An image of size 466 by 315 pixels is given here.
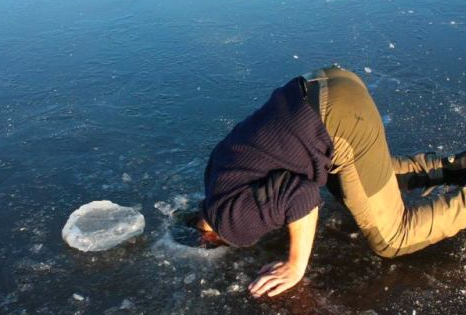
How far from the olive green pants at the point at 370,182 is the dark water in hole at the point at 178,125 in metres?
0.13

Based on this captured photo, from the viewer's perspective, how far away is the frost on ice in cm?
263

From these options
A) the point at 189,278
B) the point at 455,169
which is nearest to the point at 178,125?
the point at 189,278

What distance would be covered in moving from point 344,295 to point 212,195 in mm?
742

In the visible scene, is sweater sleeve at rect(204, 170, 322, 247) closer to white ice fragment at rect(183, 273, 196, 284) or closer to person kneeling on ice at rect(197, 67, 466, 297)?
person kneeling on ice at rect(197, 67, 466, 297)

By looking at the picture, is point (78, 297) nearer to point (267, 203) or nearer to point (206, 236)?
point (206, 236)

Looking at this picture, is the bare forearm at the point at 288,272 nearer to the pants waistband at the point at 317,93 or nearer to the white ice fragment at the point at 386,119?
the pants waistband at the point at 317,93

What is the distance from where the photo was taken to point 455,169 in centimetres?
271

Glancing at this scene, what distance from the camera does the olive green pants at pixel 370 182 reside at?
205 cm

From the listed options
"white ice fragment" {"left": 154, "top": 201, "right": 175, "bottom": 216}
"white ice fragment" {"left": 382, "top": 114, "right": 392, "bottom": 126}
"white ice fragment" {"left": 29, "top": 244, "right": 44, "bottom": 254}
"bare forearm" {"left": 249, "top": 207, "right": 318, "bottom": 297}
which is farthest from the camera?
"white ice fragment" {"left": 382, "top": 114, "right": 392, "bottom": 126}

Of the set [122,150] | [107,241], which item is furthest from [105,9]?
[107,241]

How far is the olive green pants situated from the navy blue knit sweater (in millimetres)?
100

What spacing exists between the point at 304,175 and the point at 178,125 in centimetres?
196

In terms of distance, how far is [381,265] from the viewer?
240 cm

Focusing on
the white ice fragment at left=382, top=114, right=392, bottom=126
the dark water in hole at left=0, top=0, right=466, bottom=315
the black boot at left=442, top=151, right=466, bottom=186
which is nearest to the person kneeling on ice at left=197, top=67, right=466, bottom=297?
the dark water in hole at left=0, top=0, right=466, bottom=315
